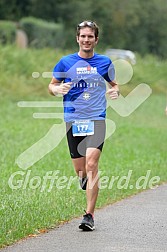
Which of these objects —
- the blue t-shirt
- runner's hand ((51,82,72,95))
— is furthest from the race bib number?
runner's hand ((51,82,72,95))

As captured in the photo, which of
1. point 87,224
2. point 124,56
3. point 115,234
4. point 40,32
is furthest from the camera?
point 40,32

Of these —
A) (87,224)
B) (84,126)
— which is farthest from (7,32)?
(87,224)

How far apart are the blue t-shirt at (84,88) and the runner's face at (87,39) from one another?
0.44 ft

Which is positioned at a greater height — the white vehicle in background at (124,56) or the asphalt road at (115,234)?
the asphalt road at (115,234)

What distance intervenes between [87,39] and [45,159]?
6.96 m

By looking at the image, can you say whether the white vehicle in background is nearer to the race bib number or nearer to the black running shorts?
the black running shorts

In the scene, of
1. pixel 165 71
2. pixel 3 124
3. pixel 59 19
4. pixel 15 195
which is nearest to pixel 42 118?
pixel 3 124

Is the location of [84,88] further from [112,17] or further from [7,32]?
[112,17]

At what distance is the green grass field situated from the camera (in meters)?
10.2

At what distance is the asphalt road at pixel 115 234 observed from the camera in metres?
8.44

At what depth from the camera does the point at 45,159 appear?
16359mm

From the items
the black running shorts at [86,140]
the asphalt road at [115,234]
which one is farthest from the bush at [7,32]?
the black running shorts at [86,140]

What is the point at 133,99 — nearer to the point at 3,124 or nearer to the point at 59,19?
the point at 3,124

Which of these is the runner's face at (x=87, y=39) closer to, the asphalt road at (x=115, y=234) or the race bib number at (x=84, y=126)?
the race bib number at (x=84, y=126)
